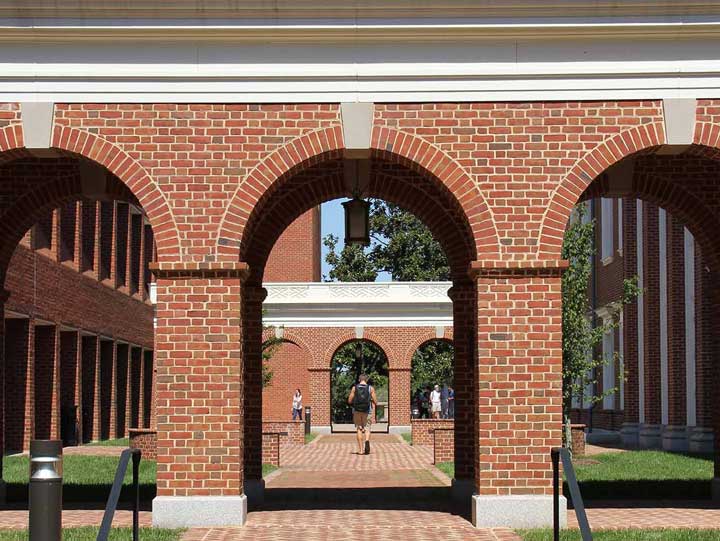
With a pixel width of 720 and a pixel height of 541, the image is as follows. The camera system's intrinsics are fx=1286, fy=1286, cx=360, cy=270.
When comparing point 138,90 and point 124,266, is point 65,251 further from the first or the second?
point 138,90

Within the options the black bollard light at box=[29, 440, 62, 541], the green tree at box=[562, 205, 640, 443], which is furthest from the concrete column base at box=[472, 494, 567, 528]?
the green tree at box=[562, 205, 640, 443]

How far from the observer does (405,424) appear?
42656 millimetres

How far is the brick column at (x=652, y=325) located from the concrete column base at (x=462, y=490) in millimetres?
14594

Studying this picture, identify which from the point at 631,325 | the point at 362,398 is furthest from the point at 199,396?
the point at 631,325

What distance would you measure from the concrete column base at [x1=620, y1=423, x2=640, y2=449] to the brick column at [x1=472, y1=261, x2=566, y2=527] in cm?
1787

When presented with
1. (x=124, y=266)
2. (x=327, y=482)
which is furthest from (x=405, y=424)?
(x=327, y=482)

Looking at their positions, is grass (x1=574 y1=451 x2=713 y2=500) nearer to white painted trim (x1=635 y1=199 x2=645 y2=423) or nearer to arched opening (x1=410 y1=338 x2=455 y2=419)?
white painted trim (x1=635 y1=199 x2=645 y2=423)

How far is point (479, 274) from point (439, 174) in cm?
108

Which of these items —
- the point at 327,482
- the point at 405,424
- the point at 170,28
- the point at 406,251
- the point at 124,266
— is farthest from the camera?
the point at 406,251

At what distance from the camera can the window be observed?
33781 millimetres

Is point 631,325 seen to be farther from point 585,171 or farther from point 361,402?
point 585,171

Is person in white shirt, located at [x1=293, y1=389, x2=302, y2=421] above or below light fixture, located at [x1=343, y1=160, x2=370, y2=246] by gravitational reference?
below

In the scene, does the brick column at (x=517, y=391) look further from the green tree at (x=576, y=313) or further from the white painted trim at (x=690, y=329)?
the white painted trim at (x=690, y=329)

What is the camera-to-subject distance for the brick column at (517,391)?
12594mm
